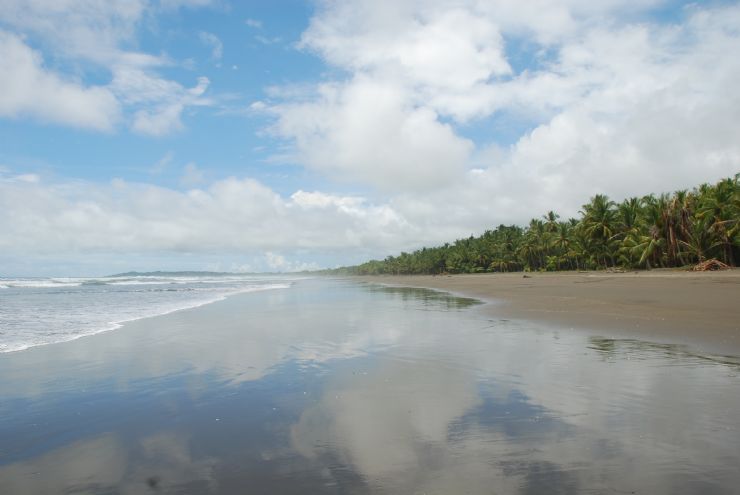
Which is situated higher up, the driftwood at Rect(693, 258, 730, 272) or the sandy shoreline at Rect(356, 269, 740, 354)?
the driftwood at Rect(693, 258, 730, 272)

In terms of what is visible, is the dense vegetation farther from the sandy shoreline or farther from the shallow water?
the shallow water

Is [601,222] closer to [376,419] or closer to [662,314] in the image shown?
[662,314]

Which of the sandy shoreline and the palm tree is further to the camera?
the palm tree

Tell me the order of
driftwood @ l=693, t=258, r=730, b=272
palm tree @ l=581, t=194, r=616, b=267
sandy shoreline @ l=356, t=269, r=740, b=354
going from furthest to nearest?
palm tree @ l=581, t=194, r=616, b=267 → driftwood @ l=693, t=258, r=730, b=272 → sandy shoreline @ l=356, t=269, r=740, b=354

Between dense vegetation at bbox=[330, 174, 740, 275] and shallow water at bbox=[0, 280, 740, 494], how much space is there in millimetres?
40828

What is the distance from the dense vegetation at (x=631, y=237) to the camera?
43719mm

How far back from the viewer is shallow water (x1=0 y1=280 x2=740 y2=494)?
4.75 metres

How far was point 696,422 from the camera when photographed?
5.91 metres

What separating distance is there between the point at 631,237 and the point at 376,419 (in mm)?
56470

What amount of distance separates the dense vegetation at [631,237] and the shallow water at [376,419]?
40.8 meters

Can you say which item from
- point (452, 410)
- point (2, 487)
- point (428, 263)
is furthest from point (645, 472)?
point (428, 263)

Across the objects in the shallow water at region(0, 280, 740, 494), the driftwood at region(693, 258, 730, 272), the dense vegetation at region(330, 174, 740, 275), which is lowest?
the shallow water at region(0, 280, 740, 494)

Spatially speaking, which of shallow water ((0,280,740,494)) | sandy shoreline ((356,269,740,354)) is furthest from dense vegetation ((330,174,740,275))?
shallow water ((0,280,740,494))

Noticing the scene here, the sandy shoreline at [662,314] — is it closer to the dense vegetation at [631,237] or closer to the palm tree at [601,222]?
the dense vegetation at [631,237]
